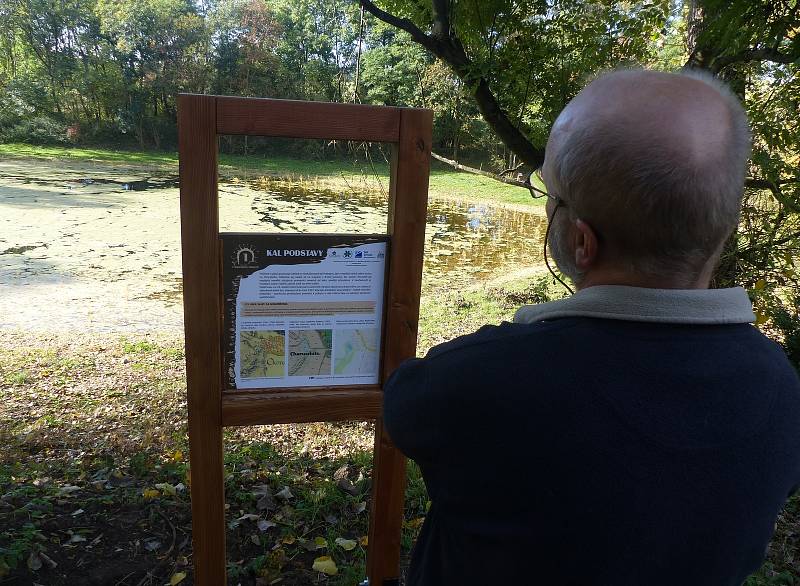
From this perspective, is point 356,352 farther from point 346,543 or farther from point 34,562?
point 34,562

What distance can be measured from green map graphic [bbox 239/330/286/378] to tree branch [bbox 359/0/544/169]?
2615 millimetres

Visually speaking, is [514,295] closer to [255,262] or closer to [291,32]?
[255,262]

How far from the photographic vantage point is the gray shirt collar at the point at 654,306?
2.86 ft

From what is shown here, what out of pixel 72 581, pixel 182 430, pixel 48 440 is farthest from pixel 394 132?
pixel 48 440

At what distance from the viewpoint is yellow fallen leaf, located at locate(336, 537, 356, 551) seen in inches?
110

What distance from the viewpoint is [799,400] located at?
945 mm

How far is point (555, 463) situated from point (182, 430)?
145 inches

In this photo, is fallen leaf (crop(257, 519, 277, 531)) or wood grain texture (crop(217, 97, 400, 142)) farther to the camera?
fallen leaf (crop(257, 519, 277, 531))

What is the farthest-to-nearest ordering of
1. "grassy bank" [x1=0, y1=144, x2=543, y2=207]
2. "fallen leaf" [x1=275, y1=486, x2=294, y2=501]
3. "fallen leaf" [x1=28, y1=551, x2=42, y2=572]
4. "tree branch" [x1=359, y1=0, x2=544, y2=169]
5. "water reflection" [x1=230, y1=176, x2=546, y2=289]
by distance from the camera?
"grassy bank" [x1=0, y1=144, x2=543, y2=207]
"water reflection" [x1=230, y1=176, x2=546, y2=289]
"tree branch" [x1=359, y1=0, x2=544, y2=169]
"fallen leaf" [x1=275, y1=486, x2=294, y2=501]
"fallen leaf" [x1=28, y1=551, x2=42, y2=572]

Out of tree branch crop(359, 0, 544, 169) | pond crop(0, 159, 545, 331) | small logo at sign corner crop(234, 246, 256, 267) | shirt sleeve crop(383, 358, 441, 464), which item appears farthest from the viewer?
pond crop(0, 159, 545, 331)

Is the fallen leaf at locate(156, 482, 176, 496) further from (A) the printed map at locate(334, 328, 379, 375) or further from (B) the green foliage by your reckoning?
(B) the green foliage

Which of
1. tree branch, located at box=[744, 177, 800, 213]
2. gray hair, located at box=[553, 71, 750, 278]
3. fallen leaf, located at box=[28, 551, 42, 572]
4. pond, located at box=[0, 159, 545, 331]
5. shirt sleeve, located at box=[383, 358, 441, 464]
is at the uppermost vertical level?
gray hair, located at box=[553, 71, 750, 278]

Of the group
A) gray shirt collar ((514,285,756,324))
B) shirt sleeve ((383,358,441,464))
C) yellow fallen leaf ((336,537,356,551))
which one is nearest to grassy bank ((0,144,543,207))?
yellow fallen leaf ((336,537,356,551))

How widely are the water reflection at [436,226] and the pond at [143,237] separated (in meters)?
0.03
